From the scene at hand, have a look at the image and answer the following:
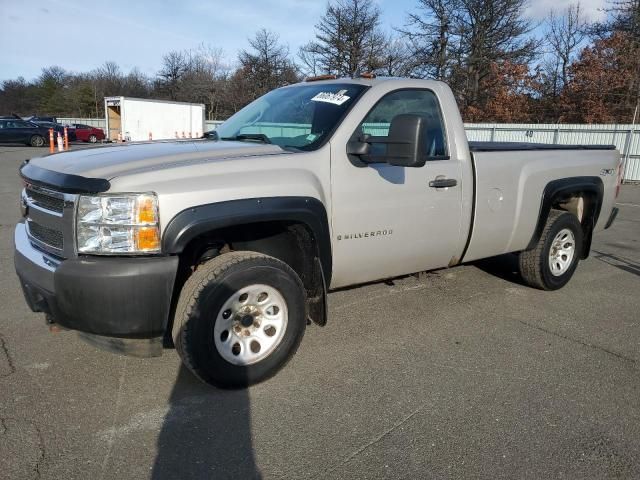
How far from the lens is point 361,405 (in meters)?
3.03

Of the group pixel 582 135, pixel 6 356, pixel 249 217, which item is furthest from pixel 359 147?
pixel 582 135

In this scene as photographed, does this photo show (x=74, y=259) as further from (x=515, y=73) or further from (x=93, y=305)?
(x=515, y=73)

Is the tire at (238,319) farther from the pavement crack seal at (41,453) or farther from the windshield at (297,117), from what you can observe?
the windshield at (297,117)

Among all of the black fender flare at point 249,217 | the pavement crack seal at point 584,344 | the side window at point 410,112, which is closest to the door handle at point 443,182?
the side window at point 410,112

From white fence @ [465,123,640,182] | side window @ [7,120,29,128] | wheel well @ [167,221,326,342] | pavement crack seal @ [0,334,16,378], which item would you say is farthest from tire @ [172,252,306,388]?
side window @ [7,120,29,128]

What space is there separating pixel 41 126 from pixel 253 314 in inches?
1248

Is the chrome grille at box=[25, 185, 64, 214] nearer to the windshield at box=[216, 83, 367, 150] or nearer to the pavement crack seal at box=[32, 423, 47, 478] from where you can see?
the pavement crack seal at box=[32, 423, 47, 478]

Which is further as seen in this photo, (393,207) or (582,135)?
(582,135)

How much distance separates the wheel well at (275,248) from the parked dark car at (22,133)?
30.6m

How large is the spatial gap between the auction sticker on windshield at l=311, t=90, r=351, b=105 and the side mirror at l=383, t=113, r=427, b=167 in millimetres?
525

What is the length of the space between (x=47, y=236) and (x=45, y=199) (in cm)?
22

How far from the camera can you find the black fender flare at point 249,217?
8.93 feet

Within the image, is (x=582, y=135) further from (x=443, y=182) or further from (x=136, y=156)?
(x=136, y=156)

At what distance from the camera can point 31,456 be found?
2.51 m
